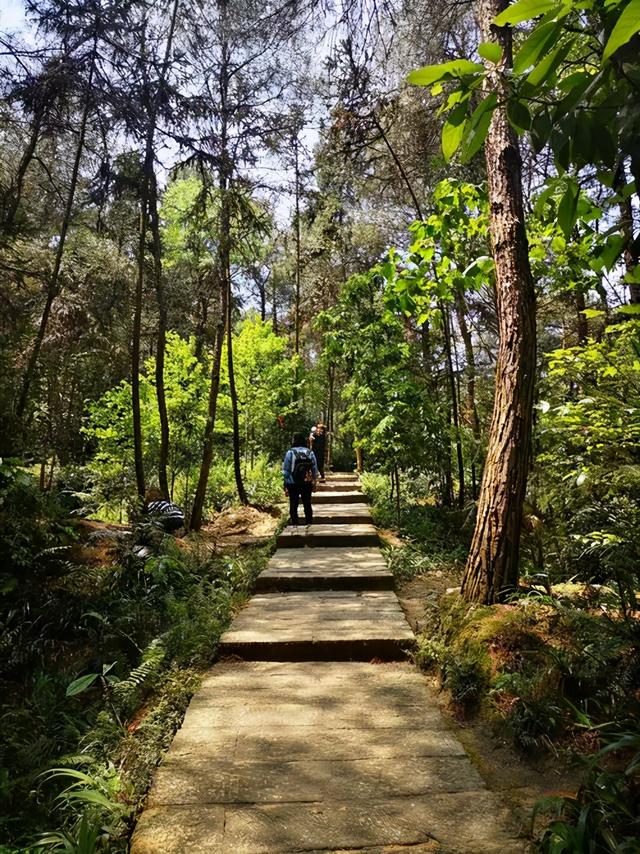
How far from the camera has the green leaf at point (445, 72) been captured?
1060mm

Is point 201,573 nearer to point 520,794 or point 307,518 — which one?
point 307,518

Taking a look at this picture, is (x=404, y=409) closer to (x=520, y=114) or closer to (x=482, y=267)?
(x=482, y=267)

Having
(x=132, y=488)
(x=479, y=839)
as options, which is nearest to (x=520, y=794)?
(x=479, y=839)

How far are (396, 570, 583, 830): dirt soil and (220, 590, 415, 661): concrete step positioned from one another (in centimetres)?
77

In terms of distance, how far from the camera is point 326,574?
6.18 metres

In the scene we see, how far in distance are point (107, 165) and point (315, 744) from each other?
888 cm

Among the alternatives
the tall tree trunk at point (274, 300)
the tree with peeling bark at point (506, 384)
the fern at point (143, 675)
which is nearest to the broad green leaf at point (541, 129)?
the tree with peeling bark at point (506, 384)

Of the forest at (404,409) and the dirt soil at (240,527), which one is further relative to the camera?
the dirt soil at (240,527)

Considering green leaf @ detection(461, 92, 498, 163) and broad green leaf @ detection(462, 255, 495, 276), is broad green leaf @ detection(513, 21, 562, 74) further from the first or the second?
broad green leaf @ detection(462, 255, 495, 276)

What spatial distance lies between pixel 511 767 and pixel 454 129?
297cm

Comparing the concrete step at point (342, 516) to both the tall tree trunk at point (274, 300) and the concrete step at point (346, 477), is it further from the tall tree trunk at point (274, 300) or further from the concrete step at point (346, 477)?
the tall tree trunk at point (274, 300)

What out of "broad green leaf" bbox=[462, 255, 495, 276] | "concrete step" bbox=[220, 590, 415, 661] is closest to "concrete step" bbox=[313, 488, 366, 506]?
"concrete step" bbox=[220, 590, 415, 661]

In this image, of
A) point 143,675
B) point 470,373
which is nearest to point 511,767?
point 143,675

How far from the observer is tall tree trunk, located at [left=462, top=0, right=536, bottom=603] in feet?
12.9
